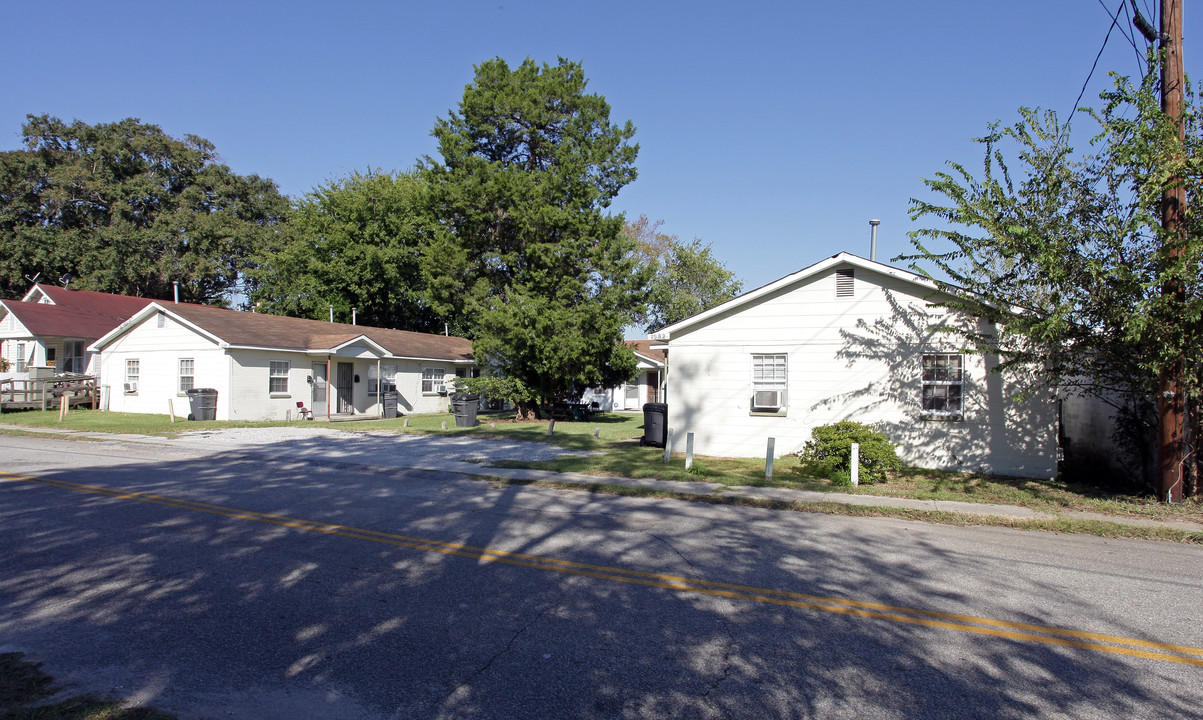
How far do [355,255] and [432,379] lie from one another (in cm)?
1338

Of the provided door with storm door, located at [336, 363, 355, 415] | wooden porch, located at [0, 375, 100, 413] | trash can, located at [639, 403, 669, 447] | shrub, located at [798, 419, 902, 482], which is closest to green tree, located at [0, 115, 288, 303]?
wooden porch, located at [0, 375, 100, 413]

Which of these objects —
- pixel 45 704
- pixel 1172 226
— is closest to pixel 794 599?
pixel 45 704

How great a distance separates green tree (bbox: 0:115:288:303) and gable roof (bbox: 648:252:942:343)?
138 feet

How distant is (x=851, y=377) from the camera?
15.1 meters

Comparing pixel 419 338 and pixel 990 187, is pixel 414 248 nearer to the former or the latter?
pixel 419 338

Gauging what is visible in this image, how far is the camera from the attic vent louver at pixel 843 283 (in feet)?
49.8

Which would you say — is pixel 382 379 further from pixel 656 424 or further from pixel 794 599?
pixel 794 599

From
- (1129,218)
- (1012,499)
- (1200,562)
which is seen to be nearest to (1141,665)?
(1200,562)

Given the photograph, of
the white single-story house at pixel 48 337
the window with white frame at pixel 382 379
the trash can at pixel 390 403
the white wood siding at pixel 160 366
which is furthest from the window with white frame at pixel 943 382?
the white single-story house at pixel 48 337

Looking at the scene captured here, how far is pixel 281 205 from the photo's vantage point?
55.4 meters

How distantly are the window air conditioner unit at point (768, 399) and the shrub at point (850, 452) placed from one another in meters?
2.31

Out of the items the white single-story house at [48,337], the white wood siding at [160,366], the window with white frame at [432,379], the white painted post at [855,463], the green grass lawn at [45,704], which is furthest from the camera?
the window with white frame at [432,379]

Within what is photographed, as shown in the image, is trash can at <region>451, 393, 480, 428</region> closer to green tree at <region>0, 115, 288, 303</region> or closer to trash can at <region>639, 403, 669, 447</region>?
trash can at <region>639, 403, 669, 447</region>

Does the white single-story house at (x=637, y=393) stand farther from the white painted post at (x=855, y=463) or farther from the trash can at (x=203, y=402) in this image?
the white painted post at (x=855, y=463)
